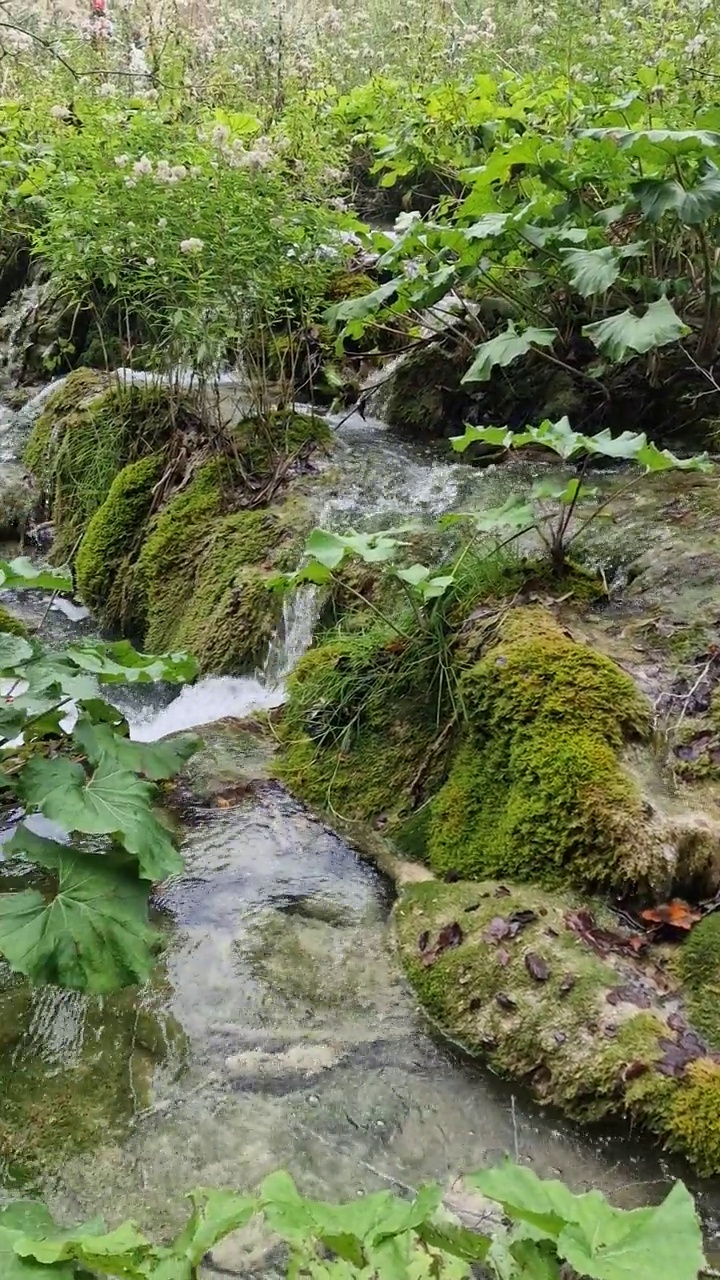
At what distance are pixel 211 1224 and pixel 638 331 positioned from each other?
330 centimetres

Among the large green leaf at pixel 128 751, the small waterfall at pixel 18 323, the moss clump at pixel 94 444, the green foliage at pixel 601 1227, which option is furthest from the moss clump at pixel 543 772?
the small waterfall at pixel 18 323

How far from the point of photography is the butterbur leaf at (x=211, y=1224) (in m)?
1.30

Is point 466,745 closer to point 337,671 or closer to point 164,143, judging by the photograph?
point 337,671

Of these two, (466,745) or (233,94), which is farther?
(233,94)

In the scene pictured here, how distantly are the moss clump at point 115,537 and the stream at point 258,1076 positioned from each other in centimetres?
283

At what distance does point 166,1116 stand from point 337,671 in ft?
6.23

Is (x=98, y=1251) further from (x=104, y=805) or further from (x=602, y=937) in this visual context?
(x=602, y=937)

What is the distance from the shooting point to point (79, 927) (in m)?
2.05

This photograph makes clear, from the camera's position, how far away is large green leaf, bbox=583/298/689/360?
344cm

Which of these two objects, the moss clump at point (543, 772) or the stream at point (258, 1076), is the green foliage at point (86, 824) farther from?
the moss clump at point (543, 772)

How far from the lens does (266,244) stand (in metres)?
4.53

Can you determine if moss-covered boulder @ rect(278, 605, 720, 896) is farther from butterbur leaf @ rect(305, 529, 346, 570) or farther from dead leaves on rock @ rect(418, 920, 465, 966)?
butterbur leaf @ rect(305, 529, 346, 570)

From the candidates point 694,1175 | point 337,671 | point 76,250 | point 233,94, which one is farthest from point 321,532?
point 233,94

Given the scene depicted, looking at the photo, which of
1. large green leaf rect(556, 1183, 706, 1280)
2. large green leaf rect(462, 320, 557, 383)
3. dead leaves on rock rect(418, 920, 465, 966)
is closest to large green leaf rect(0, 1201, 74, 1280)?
large green leaf rect(556, 1183, 706, 1280)
